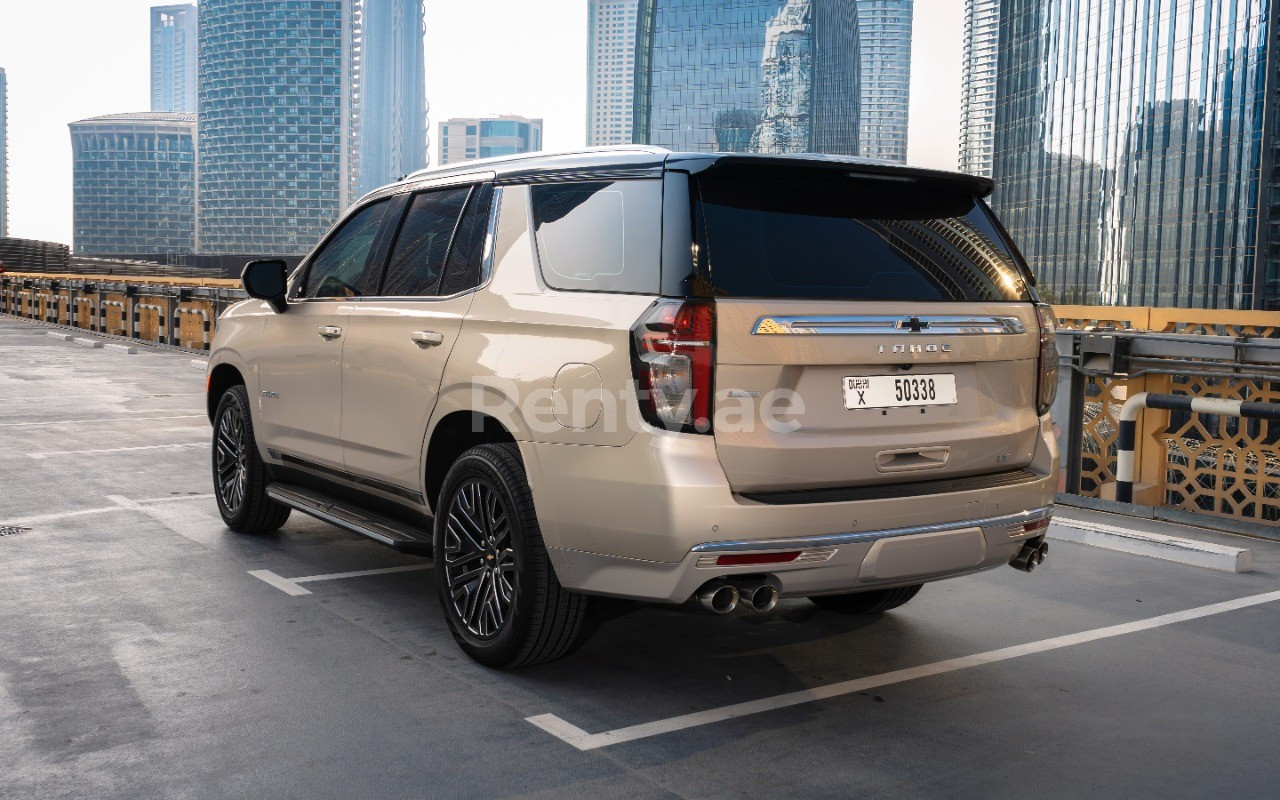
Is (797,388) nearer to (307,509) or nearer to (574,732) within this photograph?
(574,732)

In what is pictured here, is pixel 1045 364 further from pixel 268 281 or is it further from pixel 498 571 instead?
pixel 268 281

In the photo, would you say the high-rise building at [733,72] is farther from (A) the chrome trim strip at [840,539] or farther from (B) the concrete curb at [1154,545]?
(A) the chrome trim strip at [840,539]

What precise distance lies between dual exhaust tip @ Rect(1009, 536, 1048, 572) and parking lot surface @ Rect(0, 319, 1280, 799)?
445mm

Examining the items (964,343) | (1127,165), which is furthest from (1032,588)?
(1127,165)

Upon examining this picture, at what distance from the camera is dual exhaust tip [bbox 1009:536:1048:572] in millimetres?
4738

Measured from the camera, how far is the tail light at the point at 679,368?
4039mm

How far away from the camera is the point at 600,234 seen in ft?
14.8

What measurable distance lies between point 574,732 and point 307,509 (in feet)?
7.79

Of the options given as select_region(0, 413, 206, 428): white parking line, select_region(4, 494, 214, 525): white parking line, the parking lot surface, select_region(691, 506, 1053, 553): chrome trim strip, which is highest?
select_region(691, 506, 1053, 553): chrome trim strip

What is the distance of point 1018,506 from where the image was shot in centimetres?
463

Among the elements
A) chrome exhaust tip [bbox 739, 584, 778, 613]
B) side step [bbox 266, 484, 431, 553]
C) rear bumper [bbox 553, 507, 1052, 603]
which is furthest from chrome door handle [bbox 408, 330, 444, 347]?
chrome exhaust tip [bbox 739, 584, 778, 613]

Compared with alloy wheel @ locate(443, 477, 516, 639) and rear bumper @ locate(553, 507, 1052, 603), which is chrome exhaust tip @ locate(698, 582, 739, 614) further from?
alloy wheel @ locate(443, 477, 516, 639)

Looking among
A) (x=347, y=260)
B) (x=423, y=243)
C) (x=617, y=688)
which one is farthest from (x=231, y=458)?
(x=617, y=688)

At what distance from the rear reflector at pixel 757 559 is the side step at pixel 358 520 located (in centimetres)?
165
